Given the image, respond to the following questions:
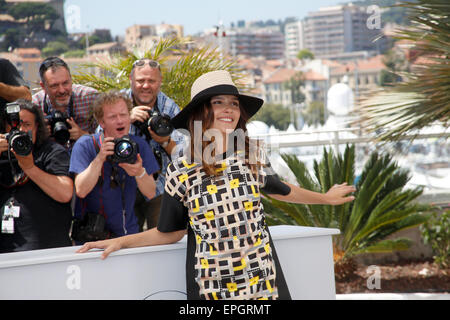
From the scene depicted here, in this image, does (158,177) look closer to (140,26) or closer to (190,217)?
(190,217)

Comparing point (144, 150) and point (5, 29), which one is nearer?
point (144, 150)

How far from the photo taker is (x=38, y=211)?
8.47 feet

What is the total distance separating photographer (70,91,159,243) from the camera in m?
2.63

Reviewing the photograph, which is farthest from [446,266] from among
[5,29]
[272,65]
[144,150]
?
[272,65]

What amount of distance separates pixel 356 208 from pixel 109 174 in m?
3.47

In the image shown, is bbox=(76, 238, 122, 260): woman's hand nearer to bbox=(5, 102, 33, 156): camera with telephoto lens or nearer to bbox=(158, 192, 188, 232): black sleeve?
bbox=(158, 192, 188, 232): black sleeve

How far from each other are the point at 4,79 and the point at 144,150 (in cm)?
98

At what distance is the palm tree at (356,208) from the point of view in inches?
221

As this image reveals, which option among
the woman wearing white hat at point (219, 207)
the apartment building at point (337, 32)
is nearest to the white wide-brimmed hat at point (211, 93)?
the woman wearing white hat at point (219, 207)

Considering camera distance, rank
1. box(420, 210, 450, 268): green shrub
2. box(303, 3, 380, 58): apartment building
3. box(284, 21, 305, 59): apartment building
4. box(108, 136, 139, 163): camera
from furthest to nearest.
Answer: box(284, 21, 305, 59): apartment building < box(303, 3, 380, 58): apartment building < box(420, 210, 450, 268): green shrub < box(108, 136, 139, 163): camera

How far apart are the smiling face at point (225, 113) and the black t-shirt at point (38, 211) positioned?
94 centimetres

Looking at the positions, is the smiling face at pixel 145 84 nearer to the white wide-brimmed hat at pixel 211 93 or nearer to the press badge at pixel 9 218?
the press badge at pixel 9 218

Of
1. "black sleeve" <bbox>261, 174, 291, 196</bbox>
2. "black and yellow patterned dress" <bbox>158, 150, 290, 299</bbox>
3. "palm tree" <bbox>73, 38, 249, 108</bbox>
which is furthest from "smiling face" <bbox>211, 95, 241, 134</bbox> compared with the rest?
"palm tree" <bbox>73, 38, 249, 108</bbox>
